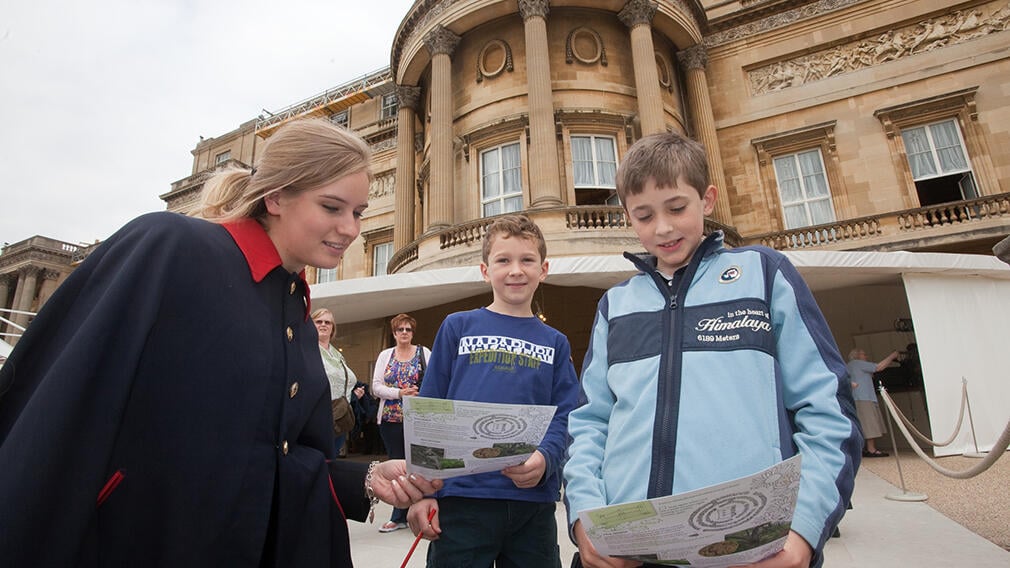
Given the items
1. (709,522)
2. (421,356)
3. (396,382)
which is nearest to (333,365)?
(396,382)

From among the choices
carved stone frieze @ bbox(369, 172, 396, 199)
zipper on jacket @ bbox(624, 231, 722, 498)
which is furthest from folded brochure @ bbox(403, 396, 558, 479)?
carved stone frieze @ bbox(369, 172, 396, 199)

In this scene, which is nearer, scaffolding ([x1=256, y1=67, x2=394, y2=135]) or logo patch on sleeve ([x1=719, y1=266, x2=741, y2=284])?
logo patch on sleeve ([x1=719, y1=266, x2=741, y2=284])

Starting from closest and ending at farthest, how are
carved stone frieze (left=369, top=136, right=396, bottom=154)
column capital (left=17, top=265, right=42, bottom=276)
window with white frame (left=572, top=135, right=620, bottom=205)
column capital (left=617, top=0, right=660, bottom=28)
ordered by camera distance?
window with white frame (left=572, top=135, right=620, bottom=205) < column capital (left=617, top=0, right=660, bottom=28) < carved stone frieze (left=369, top=136, right=396, bottom=154) < column capital (left=17, top=265, right=42, bottom=276)

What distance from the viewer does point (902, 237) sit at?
11.7 m

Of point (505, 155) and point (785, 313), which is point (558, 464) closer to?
point (785, 313)

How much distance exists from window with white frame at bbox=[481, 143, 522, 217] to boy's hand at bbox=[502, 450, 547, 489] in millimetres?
11211

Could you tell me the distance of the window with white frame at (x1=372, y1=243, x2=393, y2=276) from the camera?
712 inches

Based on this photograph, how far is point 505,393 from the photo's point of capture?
2.06 m

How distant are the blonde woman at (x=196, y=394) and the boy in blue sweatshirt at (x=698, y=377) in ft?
2.15

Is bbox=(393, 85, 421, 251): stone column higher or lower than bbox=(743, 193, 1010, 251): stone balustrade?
higher

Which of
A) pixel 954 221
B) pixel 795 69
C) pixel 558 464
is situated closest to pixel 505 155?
pixel 795 69

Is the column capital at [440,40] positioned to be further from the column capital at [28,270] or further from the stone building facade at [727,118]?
the column capital at [28,270]

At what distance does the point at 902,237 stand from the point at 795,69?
19.2 feet

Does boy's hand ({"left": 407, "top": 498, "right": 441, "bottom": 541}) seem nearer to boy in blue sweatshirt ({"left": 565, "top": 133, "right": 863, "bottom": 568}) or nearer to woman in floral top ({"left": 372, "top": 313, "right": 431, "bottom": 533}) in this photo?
boy in blue sweatshirt ({"left": 565, "top": 133, "right": 863, "bottom": 568})
